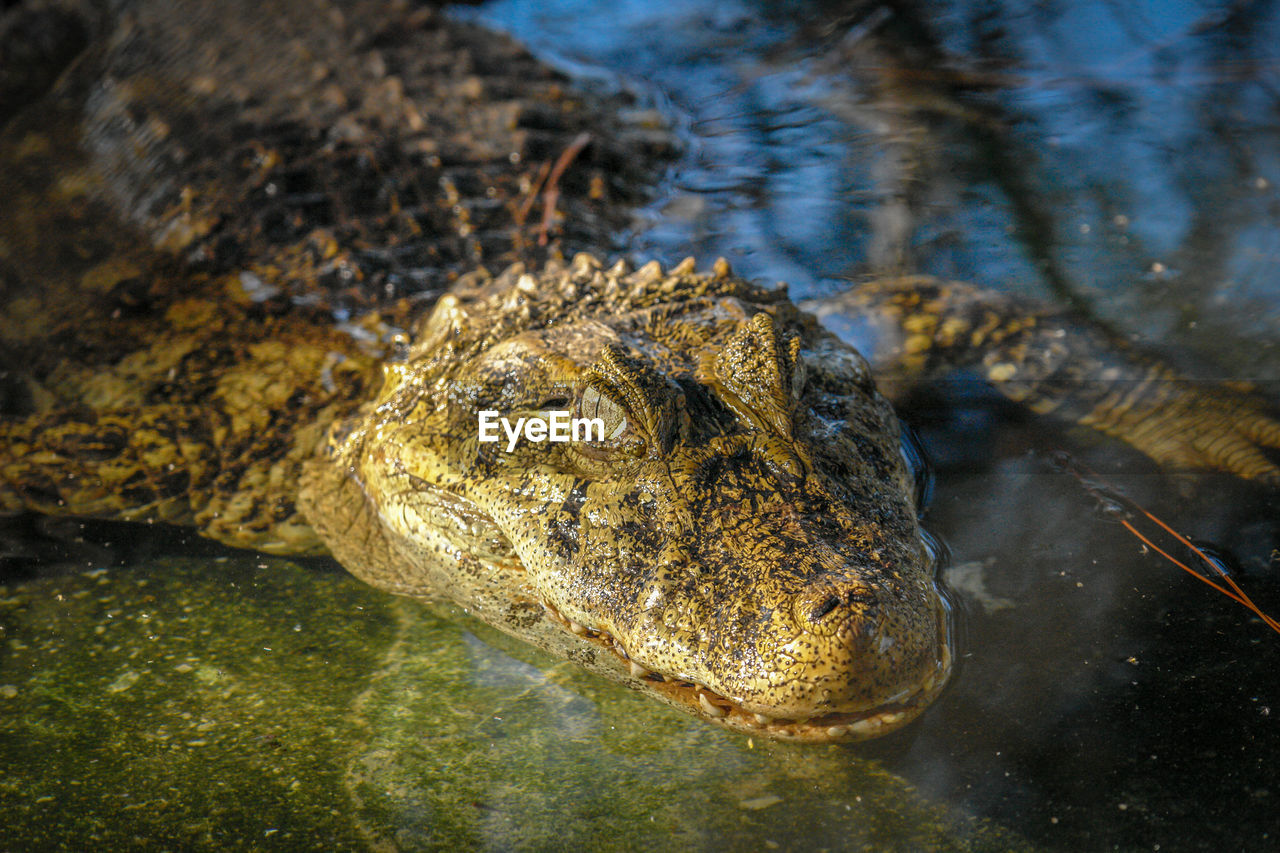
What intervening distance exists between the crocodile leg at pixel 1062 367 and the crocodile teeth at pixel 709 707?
194cm

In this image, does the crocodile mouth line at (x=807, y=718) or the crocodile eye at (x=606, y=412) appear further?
the crocodile eye at (x=606, y=412)

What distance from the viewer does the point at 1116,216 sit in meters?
4.88

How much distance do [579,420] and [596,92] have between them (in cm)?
445

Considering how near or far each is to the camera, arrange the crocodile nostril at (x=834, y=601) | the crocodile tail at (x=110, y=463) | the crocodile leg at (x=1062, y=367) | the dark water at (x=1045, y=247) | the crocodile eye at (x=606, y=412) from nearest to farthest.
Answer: the crocodile nostril at (x=834, y=601) → the dark water at (x=1045, y=247) → the crocodile eye at (x=606, y=412) → the crocodile leg at (x=1062, y=367) → the crocodile tail at (x=110, y=463)

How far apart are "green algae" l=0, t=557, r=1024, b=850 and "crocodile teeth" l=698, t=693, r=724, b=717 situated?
26 centimetres

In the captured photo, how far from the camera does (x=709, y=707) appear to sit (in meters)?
2.08

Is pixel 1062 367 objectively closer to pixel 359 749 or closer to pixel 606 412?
pixel 606 412

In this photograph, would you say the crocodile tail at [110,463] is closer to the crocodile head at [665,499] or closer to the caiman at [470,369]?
the caiman at [470,369]

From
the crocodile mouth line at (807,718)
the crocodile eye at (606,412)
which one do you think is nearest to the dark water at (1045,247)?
the crocodile mouth line at (807,718)

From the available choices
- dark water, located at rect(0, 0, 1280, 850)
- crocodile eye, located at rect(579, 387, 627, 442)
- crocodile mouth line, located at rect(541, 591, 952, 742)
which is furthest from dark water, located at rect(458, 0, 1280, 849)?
crocodile eye, located at rect(579, 387, 627, 442)

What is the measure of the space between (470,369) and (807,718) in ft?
5.18

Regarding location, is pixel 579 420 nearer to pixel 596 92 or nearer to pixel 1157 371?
pixel 1157 371
